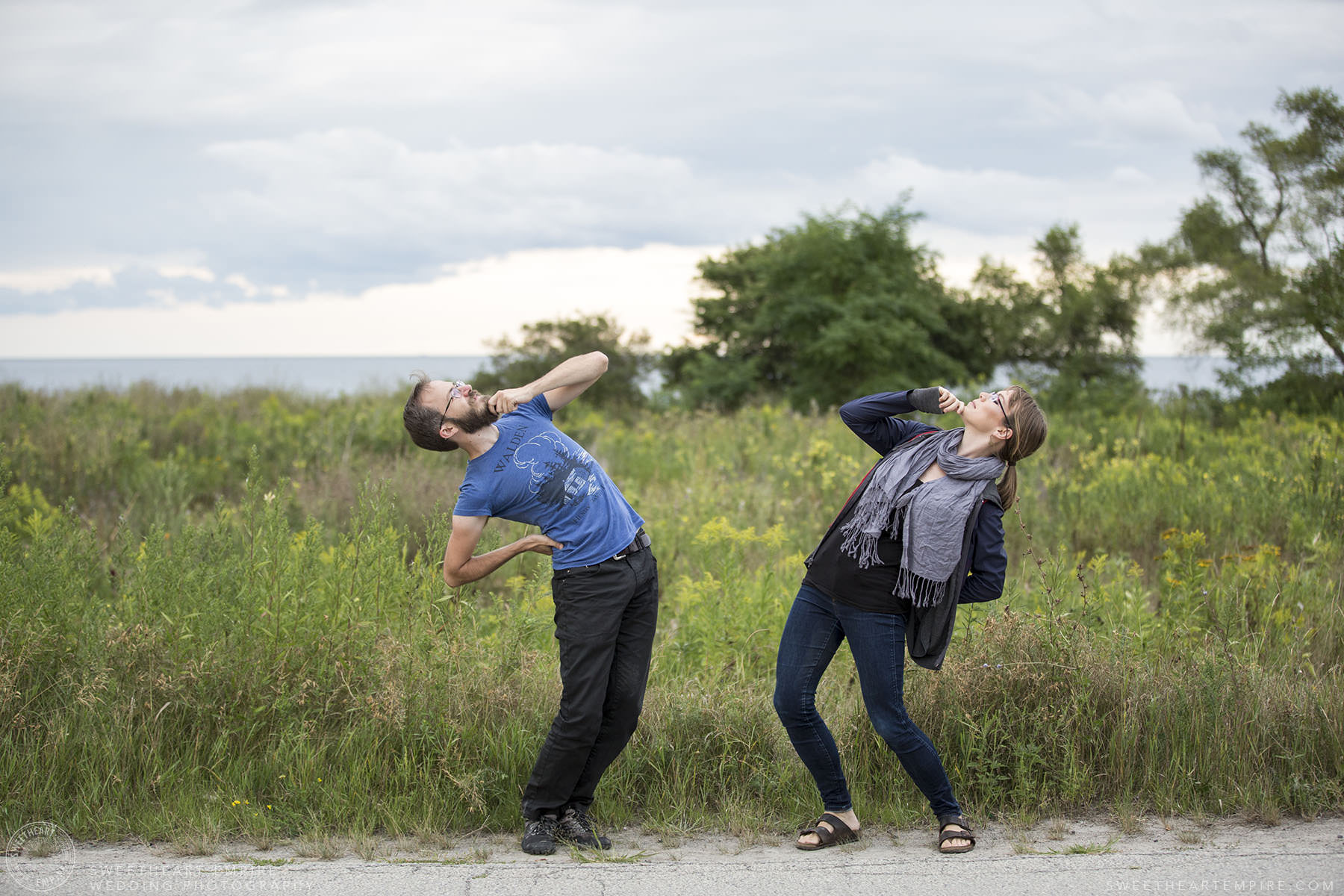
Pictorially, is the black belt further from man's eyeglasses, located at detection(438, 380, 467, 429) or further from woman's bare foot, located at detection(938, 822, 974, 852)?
woman's bare foot, located at detection(938, 822, 974, 852)

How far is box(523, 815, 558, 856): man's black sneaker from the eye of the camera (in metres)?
3.78

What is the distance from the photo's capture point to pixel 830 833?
12.5 ft

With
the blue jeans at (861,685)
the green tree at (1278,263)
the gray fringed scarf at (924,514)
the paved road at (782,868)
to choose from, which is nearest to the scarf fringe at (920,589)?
the gray fringed scarf at (924,514)

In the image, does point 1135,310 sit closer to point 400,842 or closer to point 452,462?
point 452,462

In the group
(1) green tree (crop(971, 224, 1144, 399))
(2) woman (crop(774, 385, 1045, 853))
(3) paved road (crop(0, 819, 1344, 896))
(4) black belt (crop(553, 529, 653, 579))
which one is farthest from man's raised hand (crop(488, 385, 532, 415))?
(1) green tree (crop(971, 224, 1144, 399))

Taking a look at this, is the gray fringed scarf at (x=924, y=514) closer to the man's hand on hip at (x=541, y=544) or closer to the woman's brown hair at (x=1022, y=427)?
the woman's brown hair at (x=1022, y=427)

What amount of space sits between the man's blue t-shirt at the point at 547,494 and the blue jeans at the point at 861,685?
33.2 inches

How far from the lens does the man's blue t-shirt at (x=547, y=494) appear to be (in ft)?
12.4

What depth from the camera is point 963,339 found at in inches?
Answer: 1299

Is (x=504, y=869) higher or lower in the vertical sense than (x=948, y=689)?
lower

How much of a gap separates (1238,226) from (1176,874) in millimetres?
19109

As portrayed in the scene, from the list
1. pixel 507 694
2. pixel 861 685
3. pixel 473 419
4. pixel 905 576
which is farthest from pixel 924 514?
pixel 507 694

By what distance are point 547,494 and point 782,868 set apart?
1.78 meters

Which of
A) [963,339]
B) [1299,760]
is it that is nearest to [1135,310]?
[963,339]
